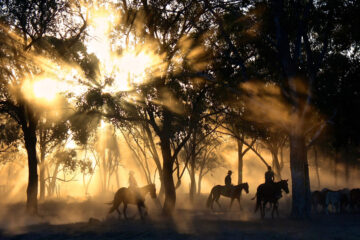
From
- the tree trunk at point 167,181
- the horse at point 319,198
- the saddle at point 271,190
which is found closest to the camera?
the saddle at point 271,190

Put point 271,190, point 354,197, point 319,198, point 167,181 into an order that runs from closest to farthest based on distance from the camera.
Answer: point 271,190, point 167,181, point 354,197, point 319,198

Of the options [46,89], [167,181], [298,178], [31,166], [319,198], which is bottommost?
[319,198]

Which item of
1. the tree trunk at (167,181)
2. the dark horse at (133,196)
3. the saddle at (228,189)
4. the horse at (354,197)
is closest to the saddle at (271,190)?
the tree trunk at (167,181)

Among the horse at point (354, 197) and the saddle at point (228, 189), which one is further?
the saddle at point (228, 189)

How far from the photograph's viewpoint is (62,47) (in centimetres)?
2516

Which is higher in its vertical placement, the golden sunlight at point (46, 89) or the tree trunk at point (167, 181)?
the golden sunlight at point (46, 89)

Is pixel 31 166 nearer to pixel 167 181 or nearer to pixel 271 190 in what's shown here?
pixel 167 181

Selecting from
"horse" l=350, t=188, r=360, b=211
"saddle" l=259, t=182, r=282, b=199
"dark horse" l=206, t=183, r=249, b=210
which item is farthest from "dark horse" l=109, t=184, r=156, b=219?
"horse" l=350, t=188, r=360, b=211

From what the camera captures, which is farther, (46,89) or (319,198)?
(319,198)

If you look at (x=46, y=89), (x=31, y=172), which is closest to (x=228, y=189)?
(x=31, y=172)

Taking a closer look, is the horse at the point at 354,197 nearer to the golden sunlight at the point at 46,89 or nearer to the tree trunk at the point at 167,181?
the tree trunk at the point at 167,181

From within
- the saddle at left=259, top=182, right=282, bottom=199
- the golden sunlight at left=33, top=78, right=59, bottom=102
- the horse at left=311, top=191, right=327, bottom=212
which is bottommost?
the horse at left=311, top=191, right=327, bottom=212

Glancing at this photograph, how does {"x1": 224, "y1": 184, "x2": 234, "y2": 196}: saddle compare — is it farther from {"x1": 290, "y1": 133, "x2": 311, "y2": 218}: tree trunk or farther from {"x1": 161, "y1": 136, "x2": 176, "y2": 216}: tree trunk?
{"x1": 290, "y1": 133, "x2": 311, "y2": 218}: tree trunk

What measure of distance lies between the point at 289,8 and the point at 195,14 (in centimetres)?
549
